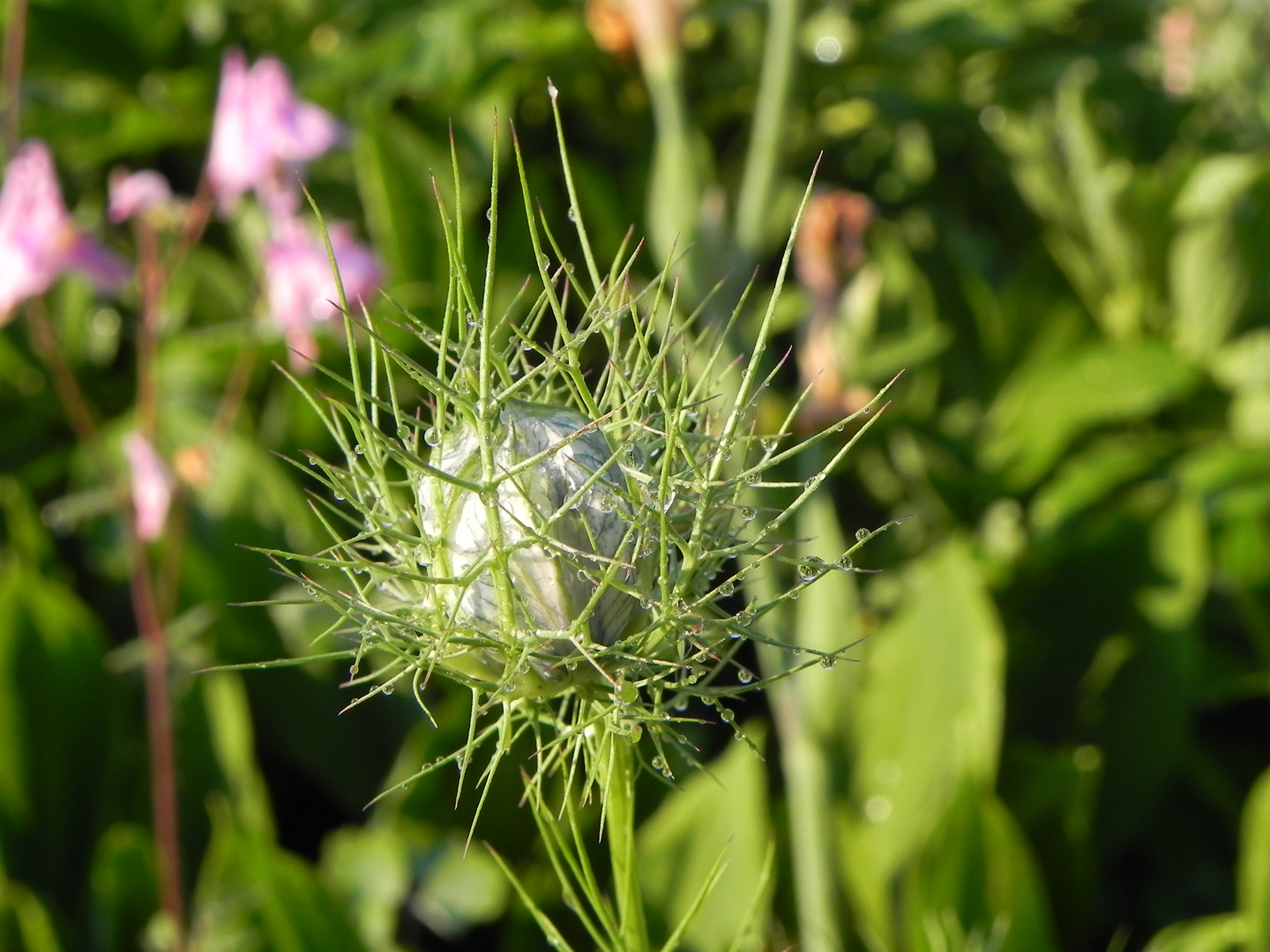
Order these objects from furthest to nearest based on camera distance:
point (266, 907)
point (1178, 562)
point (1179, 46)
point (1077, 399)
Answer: point (1179, 46) < point (1077, 399) < point (1178, 562) < point (266, 907)

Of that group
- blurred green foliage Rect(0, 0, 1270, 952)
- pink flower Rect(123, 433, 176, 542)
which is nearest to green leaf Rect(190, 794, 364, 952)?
blurred green foliage Rect(0, 0, 1270, 952)

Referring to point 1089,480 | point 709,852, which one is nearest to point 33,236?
point 709,852

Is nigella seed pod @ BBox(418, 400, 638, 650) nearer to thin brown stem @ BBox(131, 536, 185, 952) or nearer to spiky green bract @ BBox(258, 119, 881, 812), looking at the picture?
spiky green bract @ BBox(258, 119, 881, 812)

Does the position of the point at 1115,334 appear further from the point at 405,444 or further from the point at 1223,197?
the point at 405,444

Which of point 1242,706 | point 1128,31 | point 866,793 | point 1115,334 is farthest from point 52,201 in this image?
point 1128,31

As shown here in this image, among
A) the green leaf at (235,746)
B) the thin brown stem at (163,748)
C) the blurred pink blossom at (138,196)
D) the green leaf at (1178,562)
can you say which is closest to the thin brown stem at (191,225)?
the blurred pink blossom at (138,196)

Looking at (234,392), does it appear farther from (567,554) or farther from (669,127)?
(567,554)
